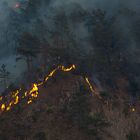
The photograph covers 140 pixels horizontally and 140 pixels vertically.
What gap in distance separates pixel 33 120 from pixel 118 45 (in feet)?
117

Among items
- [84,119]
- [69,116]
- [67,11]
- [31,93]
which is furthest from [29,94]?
[67,11]

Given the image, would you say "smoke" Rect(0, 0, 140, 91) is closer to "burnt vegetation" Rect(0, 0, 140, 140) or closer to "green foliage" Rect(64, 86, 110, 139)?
"burnt vegetation" Rect(0, 0, 140, 140)

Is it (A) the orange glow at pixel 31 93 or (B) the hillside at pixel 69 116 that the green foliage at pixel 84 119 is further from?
(A) the orange glow at pixel 31 93

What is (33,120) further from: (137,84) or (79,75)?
(137,84)

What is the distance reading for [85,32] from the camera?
4621 inches

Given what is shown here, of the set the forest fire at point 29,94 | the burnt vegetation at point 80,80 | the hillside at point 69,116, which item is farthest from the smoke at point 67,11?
the hillside at point 69,116

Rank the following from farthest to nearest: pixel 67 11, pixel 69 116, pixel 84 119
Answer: pixel 67 11 → pixel 69 116 → pixel 84 119

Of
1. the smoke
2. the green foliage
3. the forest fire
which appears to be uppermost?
the smoke

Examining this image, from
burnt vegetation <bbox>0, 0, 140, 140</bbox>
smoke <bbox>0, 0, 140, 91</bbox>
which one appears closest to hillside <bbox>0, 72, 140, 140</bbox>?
burnt vegetation <bbox>0, 0, 140, 140</bbox>

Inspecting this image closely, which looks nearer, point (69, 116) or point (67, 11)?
point (69, 116)

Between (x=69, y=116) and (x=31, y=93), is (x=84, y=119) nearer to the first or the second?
(x=69, y=116)

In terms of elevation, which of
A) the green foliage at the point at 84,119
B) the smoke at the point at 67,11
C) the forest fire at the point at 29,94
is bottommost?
the green foliage at the point at 84,119

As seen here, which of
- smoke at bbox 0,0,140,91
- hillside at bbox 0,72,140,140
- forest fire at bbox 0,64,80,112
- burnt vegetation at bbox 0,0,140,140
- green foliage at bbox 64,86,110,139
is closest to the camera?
green foliage at bbox 64,86,110,139

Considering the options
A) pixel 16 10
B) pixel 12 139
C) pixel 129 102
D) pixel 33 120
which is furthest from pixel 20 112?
pixel 16 10
